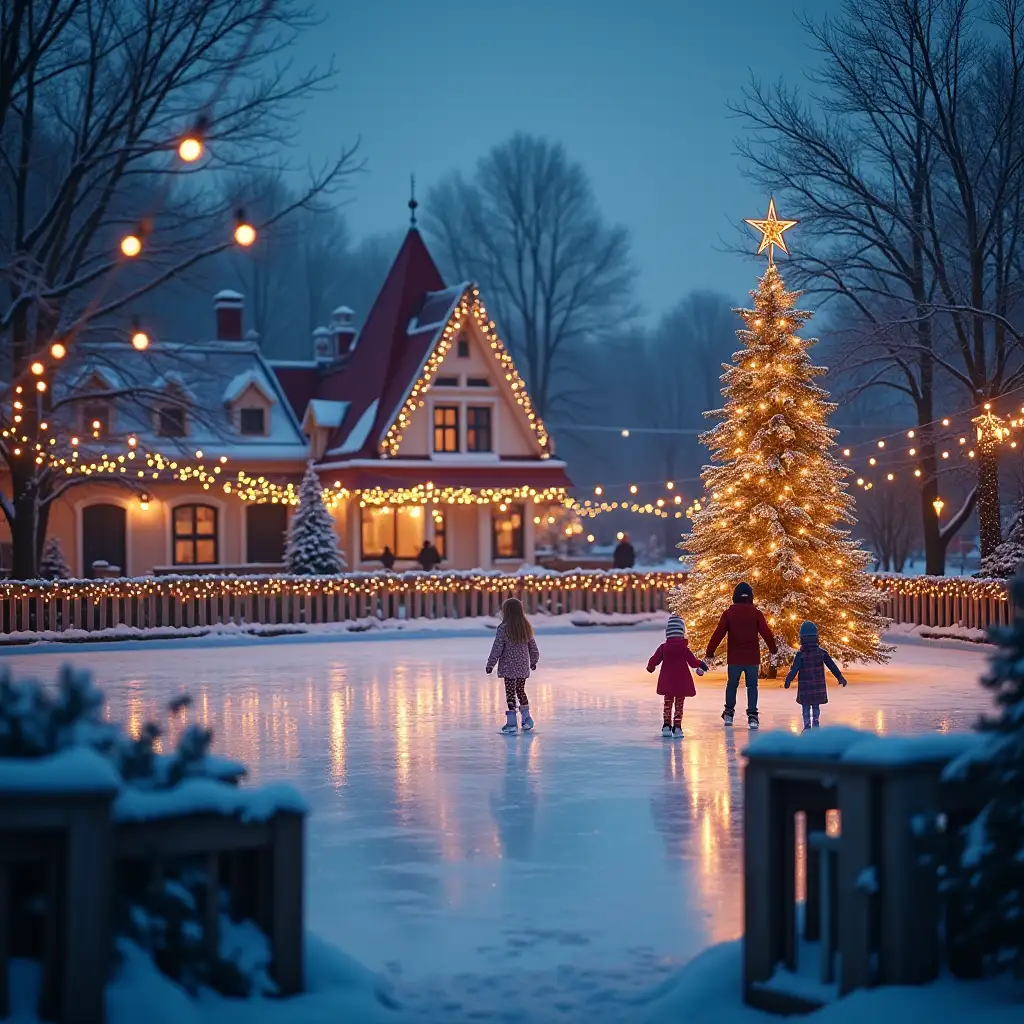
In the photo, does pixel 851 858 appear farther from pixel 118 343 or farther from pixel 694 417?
pixel 694 417

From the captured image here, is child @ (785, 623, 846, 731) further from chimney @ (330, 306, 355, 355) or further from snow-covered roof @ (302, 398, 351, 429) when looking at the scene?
chimney @ (330, 306, 355, 355)

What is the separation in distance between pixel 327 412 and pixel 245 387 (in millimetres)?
2358

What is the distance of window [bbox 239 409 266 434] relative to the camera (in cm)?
4259

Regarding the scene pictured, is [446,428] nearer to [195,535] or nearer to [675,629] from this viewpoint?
[195,535]

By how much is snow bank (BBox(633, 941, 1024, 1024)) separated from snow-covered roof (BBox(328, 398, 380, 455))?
3412cm

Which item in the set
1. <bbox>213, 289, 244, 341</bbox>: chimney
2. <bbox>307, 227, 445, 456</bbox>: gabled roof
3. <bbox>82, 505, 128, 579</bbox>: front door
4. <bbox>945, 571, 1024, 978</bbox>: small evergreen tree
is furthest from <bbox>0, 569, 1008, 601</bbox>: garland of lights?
<bbox>945, 571, 1024, 978</bbox>: small evergreen tree

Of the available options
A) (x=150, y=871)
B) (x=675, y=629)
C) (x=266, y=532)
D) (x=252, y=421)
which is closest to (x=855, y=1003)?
(x=150, y=871)

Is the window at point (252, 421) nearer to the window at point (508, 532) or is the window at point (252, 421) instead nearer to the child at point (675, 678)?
the window at point (508, 532)

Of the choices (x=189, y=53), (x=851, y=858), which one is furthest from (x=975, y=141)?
(x=851, y=858)

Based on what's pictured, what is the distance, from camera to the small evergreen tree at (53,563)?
37.1m

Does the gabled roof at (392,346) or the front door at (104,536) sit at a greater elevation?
the gabled roof at (392,346)

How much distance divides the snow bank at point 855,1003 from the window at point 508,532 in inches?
1402

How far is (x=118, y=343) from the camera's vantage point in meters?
45.1

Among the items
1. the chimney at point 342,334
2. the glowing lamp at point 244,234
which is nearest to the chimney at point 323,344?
the chimney at point 342,334
